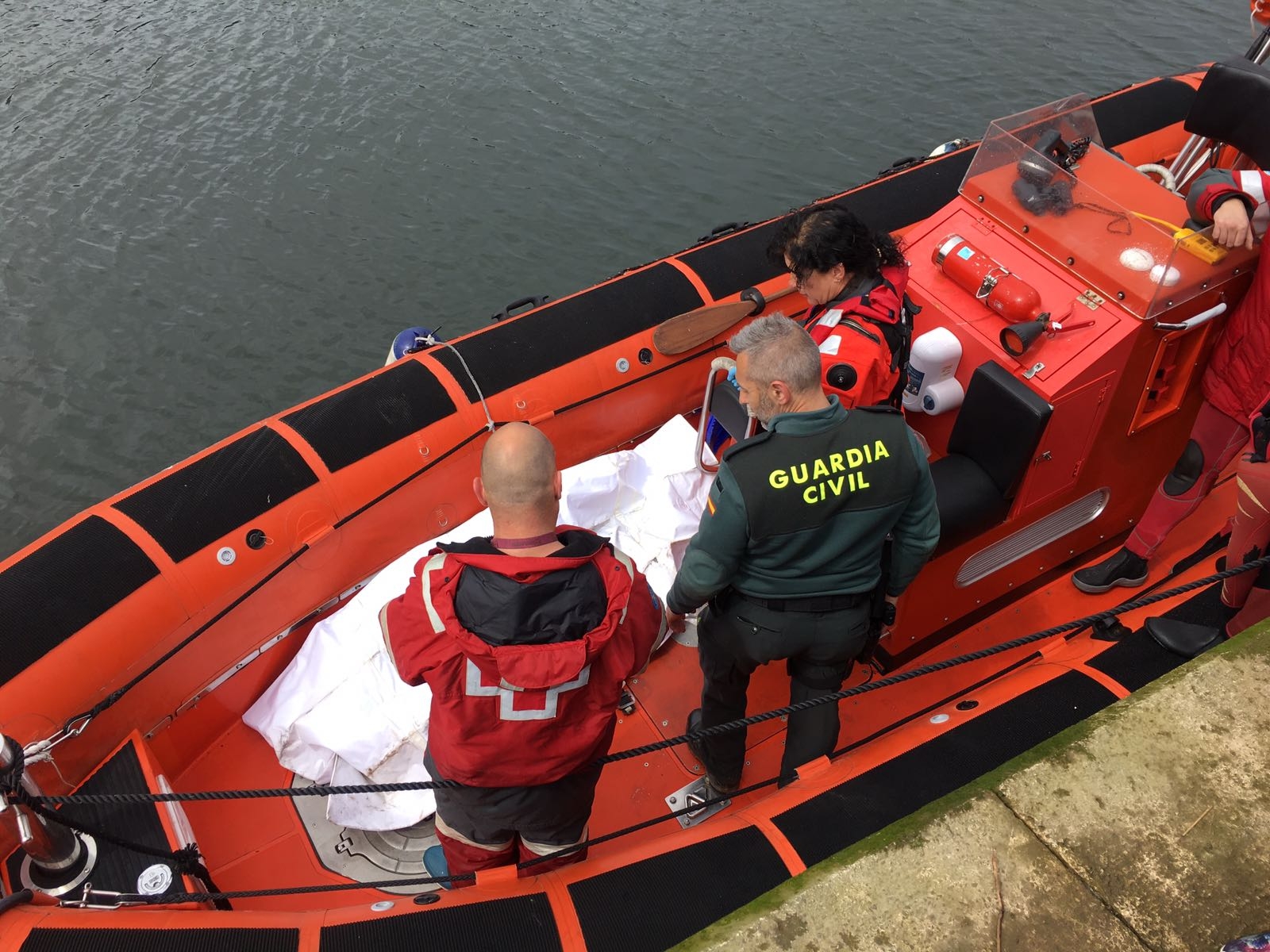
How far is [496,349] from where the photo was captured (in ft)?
11.0

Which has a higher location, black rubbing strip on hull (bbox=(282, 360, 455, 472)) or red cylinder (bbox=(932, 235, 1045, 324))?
red cylinder (bbox=(932, 235, 1045, 324))

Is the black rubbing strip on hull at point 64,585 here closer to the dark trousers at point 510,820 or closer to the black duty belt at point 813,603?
the dark trousers at point 510,820

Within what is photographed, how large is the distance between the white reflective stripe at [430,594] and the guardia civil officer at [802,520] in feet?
1.81

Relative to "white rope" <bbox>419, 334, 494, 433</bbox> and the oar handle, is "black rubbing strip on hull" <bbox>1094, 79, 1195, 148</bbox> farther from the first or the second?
"white rope" <bbox>419, 334, 494, 433</bbox>

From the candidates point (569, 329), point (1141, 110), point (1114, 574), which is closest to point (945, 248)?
point (1114, 574)

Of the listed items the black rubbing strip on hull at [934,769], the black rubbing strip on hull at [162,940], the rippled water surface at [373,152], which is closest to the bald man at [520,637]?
the black rubbing strip on hull at [162,940]

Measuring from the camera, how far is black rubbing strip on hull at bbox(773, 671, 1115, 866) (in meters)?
2.04

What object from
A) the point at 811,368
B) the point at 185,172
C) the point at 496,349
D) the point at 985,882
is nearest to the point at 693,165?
the point at 185,172

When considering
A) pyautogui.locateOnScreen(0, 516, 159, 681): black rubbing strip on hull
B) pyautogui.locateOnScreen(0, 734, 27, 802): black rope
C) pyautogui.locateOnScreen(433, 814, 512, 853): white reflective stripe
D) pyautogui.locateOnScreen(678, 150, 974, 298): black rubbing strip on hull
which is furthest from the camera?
pyautogui.locateOnScreen(678, 150, 974, 298): black rubbing strip on hull

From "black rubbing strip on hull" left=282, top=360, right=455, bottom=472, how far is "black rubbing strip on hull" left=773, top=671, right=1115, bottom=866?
5.80 ft

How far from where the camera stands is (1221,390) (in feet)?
9.03

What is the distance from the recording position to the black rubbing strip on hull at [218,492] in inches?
106

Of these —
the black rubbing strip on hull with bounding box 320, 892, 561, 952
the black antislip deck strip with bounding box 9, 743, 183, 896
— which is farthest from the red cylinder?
the black antislip deck strip with bounding box 9, 743, 183, 896

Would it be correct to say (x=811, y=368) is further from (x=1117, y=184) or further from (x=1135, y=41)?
(x=1135, y=41)
